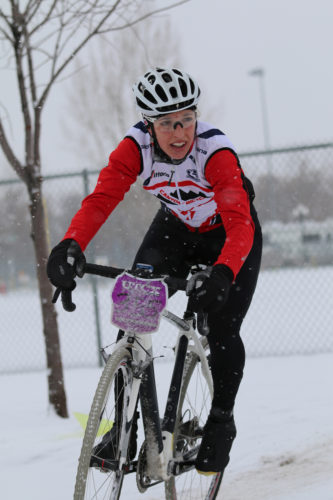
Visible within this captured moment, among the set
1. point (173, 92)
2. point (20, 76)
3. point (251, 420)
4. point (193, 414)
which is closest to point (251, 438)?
point (251, 420)

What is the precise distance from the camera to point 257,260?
3.13 meters

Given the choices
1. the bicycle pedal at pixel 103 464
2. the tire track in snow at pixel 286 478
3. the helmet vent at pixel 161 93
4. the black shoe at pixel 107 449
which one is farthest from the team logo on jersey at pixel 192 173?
the tire track in snow at pixel 286 478

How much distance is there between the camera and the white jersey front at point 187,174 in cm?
288

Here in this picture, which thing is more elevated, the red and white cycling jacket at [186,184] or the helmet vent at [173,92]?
the helmet vent at [173,92]

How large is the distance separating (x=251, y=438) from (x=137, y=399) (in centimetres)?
186

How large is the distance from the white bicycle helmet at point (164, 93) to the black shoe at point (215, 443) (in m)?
1.44

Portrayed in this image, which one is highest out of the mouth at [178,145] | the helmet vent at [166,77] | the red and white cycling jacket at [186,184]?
the helmet vent at [166,77]

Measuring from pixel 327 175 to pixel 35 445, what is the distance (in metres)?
5.73

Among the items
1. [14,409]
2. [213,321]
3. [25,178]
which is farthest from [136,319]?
[14,409]

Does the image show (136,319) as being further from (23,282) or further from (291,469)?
(23,282)

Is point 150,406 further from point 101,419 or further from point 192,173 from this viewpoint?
point 192,173

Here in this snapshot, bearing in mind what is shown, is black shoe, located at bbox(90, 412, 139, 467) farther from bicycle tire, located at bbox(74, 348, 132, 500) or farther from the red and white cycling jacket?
the red and white cycling jacket

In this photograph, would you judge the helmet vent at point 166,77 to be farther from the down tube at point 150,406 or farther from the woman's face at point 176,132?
the down tube at point 150,406

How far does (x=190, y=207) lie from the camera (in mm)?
3082
